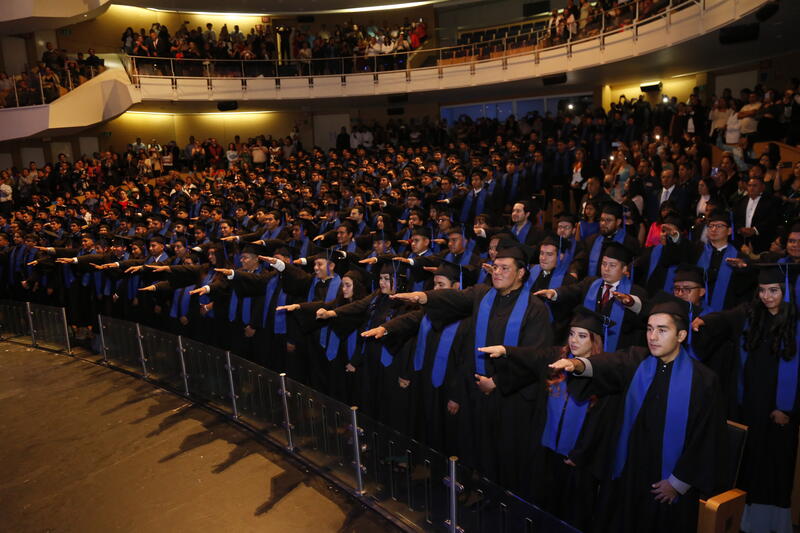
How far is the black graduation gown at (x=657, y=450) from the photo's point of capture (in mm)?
3418

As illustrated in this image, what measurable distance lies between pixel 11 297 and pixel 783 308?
12.9m

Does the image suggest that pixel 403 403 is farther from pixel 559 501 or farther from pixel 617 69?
pixel 617 69

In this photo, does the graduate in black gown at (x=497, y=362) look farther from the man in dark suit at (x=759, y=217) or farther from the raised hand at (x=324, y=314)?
the man in dark suit at (x=759, y=217)

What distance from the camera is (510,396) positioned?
14.7 feet

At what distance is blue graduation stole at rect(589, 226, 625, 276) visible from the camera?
6.69m

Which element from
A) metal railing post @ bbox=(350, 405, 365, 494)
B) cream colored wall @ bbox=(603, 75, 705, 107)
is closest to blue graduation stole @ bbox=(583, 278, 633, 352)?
Answer: metal railing post @ bbox=(350, 405, 365, 494)

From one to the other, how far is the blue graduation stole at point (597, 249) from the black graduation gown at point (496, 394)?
2.35 meters

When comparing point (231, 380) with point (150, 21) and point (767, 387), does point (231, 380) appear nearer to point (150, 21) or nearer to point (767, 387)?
point (767, 387)

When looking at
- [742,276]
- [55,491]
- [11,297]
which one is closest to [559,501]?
[742,276]

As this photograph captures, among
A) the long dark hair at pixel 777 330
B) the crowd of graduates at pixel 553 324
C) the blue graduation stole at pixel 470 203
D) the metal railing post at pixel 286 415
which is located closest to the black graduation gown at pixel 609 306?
the crowd of graduates at pixel 553 324

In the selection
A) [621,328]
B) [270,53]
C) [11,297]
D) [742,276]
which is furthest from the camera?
[270,53]

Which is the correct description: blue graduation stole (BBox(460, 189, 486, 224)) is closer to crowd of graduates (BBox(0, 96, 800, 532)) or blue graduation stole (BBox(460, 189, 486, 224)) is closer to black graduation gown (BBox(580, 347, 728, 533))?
crowd of graduates (BBox(0, 96, 800, 532))

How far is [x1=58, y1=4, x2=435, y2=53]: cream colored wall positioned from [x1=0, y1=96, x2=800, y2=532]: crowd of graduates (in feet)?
46.9

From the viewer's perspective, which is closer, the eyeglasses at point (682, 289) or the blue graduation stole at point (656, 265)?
the eyeglasses at point (682, 289)
